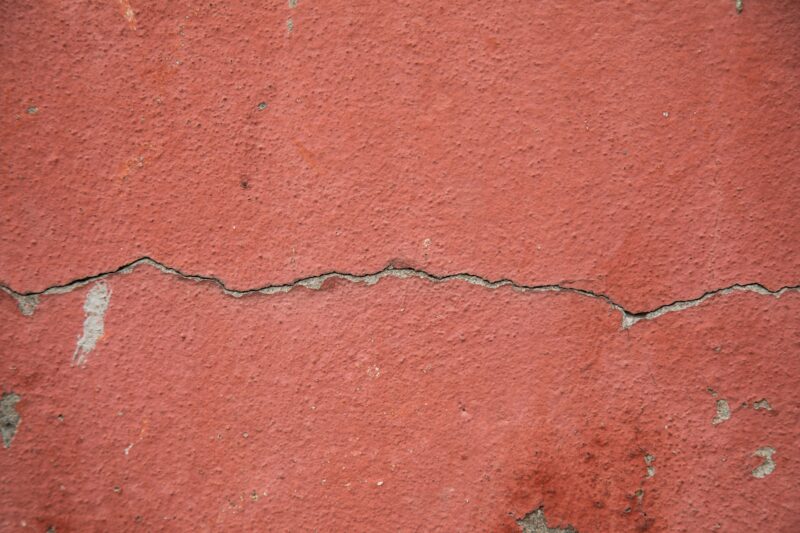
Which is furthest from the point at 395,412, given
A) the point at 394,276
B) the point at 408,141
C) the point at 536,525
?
the point at 408,141

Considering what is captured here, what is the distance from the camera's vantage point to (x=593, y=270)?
4.43ft

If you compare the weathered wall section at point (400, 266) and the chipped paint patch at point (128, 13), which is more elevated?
the chipped paint patch at point (128, 13)

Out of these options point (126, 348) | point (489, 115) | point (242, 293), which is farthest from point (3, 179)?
point (489, 115)

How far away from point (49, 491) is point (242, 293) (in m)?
0.63

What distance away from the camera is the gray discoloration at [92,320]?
1.32 m

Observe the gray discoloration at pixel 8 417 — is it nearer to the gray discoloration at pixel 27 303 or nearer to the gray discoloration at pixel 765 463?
the gray discoloration at pixel 27 303

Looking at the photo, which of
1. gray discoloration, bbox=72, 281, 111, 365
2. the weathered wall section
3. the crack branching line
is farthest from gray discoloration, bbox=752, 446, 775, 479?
gray discoloration, bbox=72, 281, 111, 365

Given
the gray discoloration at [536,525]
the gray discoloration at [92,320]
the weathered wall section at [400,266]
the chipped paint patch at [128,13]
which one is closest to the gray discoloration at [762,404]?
the weathered wall section at [400,266]

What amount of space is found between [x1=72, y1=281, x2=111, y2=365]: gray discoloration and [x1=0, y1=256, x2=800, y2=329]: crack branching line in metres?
0.03

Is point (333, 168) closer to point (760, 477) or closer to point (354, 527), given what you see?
point (354, 527)

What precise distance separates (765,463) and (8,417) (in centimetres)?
176

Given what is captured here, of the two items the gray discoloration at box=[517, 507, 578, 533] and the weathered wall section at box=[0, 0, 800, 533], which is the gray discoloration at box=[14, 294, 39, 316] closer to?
the weathered wall section at box=[0, 0, 800, 533]

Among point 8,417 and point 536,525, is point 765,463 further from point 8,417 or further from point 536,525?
point 8,417

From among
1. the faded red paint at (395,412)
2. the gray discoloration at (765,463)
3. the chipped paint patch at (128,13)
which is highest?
the chipped paint patch at (128,13)
